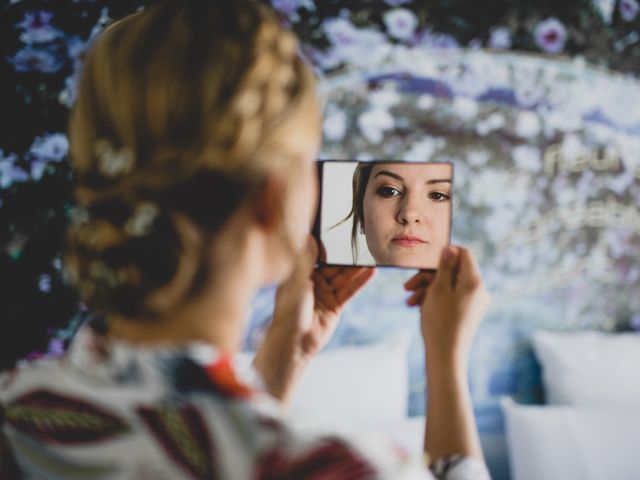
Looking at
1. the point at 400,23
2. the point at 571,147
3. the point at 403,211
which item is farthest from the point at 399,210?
the point at 571,147

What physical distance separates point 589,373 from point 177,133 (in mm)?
1736

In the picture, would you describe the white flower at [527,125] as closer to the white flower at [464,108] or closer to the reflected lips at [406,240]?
the white flower at [464,108]

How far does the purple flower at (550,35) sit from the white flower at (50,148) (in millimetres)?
1467

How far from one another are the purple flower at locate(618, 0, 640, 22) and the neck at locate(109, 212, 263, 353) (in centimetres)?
199

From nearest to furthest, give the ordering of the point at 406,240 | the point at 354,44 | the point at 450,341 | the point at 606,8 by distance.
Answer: the point at 450,341 < the point at 406,240 < the point at 354,44 < the point at 606,8

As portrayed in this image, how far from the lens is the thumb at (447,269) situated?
743 millimetres

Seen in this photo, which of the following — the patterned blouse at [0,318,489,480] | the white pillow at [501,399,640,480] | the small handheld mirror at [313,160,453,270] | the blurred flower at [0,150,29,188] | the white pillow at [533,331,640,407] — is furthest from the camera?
the white pillow at [533,331,640,407]

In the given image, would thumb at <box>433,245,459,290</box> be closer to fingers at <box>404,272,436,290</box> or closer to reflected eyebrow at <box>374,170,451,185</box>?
fingers at <box>404,272,436,290</box>

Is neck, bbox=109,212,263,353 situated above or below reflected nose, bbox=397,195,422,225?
below

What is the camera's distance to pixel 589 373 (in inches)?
70.6

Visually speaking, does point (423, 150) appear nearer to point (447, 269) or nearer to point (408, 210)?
point (408, 210)

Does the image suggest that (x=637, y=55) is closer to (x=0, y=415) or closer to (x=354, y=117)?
(x=354, y=117)

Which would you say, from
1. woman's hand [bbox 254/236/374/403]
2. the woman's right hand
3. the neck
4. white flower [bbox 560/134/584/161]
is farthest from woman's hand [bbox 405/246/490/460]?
white flower [bbox 560/134/584/161]

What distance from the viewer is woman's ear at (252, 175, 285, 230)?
1.46ft
